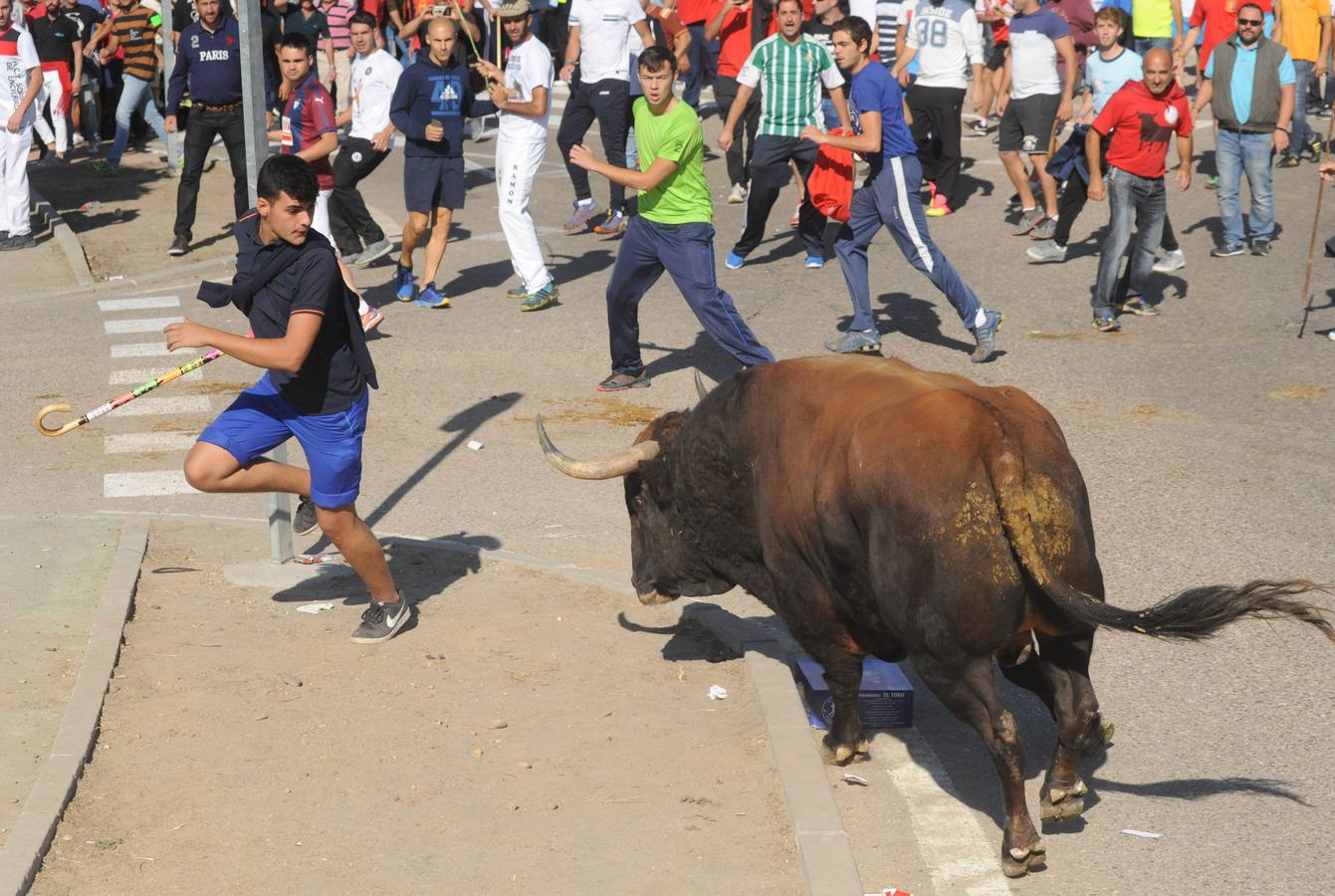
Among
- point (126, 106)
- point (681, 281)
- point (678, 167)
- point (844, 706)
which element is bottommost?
point (844, 706)

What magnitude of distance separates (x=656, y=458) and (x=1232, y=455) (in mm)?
4731

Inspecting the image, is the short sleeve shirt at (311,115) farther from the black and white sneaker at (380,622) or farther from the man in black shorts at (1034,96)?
the man in black shorts at (1034,96)

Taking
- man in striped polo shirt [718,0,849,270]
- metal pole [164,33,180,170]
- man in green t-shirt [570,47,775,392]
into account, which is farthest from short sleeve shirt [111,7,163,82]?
man in green t-shirt [570,47,775,392]

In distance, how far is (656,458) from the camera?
6.88 metres

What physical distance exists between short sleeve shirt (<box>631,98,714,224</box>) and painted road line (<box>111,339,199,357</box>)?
405 cm

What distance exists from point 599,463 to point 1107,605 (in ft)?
7.70

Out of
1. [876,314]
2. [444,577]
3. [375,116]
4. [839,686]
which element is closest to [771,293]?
[876,314]

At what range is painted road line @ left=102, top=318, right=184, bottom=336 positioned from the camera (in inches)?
520

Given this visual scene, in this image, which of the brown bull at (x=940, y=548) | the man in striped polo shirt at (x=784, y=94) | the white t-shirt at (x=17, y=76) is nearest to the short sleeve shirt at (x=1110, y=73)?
the man in striped polo shirt at (x=784, y=94)

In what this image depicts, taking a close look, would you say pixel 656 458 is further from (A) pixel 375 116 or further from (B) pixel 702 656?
(A) pixel 375 116

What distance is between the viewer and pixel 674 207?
1095cm

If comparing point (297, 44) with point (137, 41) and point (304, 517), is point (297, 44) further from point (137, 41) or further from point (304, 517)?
point (137, 41)

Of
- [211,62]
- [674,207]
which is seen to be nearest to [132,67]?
[211,62]

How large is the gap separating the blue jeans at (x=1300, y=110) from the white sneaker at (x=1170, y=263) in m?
3.97
